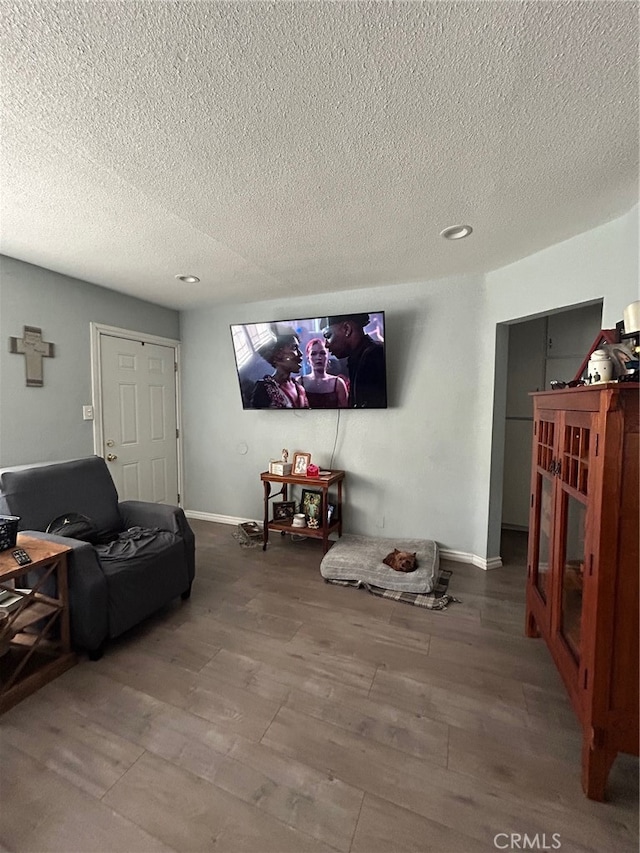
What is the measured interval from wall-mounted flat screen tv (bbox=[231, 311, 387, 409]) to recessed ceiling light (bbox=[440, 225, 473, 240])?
800mm

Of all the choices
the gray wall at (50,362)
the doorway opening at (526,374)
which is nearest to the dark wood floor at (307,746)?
the doorway opening at (526,374)

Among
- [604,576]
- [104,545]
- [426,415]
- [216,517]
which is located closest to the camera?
[604,576]

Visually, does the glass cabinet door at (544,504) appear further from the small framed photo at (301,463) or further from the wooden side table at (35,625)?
the wooden side table at (35,625)

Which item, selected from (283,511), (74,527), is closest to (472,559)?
(283,511)

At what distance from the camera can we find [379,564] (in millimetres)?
2652

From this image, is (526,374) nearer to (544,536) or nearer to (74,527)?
(544,536)

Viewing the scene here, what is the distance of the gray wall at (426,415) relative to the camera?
8.96ft

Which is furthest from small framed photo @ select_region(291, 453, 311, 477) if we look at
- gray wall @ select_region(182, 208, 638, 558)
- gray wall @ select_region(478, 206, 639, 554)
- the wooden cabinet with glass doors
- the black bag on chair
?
the wooden cabinet with glass doors

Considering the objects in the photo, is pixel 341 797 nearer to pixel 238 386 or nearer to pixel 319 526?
pixel 319 526

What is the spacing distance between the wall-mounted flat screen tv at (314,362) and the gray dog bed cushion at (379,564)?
122 centimetres

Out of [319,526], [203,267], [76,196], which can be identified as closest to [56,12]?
[76,196]

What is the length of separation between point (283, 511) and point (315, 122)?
2.95 metres

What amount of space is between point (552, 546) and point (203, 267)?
114 inches

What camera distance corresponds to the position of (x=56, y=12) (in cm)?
92
